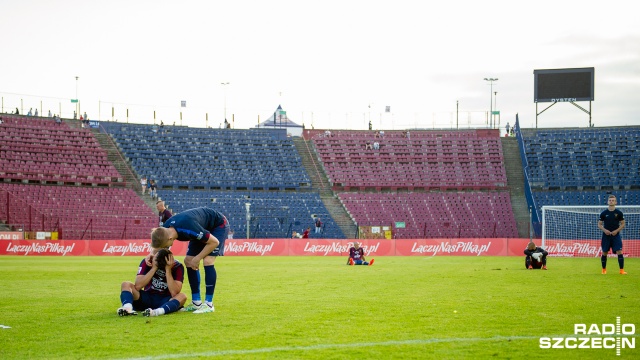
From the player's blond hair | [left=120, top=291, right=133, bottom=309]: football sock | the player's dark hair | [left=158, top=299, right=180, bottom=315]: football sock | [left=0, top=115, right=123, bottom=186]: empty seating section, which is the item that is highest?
[left=0, top=115, right=123, bottom=186]: empty seating section

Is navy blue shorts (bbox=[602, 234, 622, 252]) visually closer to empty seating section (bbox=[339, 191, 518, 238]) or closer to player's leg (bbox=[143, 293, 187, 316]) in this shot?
player's leg (bbox=[143, 293, 187, 316])

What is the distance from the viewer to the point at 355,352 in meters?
8.19

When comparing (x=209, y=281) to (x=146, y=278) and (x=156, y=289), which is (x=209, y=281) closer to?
(x=156, y=289)

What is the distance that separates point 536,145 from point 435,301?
61.0m

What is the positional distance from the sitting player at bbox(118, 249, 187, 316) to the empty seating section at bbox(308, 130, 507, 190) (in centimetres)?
5691

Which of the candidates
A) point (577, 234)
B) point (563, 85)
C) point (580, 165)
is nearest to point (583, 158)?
point (580, 165)

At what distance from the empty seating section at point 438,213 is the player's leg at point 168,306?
1903 inches

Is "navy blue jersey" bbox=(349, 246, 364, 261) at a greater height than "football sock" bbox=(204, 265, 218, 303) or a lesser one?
lesser

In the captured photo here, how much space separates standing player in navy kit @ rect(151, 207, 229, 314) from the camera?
11172 millimetres

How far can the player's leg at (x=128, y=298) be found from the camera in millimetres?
11711

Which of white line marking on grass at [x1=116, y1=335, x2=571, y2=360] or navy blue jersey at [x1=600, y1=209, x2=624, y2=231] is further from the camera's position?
navy blue jersey at [x1=600, y1=209, x2=624, y2=231]

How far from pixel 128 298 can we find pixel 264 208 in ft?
163

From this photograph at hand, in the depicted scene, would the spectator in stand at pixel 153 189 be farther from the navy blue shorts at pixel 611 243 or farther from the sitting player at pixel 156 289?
the sitting player at pixel 156 289

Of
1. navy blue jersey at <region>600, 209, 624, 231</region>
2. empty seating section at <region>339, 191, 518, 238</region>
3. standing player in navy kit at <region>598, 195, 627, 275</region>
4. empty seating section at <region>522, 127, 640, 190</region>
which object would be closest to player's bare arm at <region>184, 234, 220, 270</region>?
standing player in navy kit at <region>598, 195, 627, 275</region>
